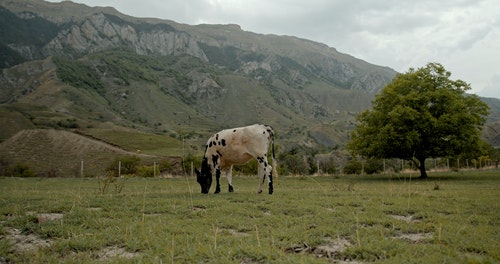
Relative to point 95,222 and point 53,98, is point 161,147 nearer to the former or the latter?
point 95,222

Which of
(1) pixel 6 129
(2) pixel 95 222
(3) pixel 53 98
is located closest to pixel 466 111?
(2) pixel 95 222

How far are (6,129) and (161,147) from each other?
46225mm

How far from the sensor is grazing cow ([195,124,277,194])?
13789mm

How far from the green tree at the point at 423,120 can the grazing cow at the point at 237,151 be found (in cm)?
1853

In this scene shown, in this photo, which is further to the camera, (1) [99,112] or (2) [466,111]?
(1) [99,112]

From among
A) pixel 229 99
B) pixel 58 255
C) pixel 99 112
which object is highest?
pixel 229 99

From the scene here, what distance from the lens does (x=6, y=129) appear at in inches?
3529

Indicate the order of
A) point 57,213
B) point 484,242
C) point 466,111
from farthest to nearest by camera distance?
point 466,111, point 57,213, point 484,242

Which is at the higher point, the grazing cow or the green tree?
the green tree

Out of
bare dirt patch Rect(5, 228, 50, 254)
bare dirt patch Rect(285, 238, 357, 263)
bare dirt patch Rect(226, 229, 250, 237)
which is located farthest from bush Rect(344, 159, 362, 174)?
bare dirt patch Rect(5, 228, 50, 254)

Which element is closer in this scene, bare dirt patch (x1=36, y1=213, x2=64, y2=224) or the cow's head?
bare dirt patch (x1=36, y1=213, x2=64, y2=224)

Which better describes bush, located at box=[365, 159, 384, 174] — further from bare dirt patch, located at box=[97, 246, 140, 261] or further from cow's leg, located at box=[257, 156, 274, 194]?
bare dirt patch, located at box=[97, 246, 140, 261]

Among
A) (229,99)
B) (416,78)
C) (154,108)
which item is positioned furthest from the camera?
(229,99)

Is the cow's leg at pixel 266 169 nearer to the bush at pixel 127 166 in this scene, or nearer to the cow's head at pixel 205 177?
the cow's head at pixel 205 177
